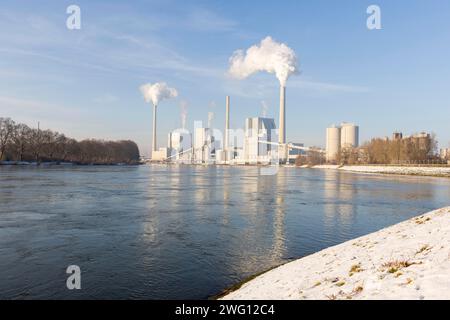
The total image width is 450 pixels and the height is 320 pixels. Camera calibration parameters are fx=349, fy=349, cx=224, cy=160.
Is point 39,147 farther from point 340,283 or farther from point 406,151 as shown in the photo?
point 340,283

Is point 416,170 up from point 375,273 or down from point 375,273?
up

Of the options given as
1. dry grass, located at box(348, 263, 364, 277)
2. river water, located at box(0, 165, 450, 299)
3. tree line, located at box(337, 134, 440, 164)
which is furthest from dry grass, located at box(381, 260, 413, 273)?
tree line, located at box(337, 134, 440, 164)

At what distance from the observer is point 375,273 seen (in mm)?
7020

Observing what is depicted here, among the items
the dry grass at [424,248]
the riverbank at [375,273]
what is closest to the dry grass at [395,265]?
the riverbank at [375,273]

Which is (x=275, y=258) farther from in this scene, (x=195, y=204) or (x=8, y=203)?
(x=8, y=203)

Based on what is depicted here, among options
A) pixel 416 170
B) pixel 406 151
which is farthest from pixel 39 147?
pixel 406 151

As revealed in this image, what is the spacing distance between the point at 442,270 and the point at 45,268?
11049 millimetres

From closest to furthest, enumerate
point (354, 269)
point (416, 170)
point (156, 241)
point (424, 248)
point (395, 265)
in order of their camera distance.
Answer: point (395, 265), point (354, 269), point (424, 248), point (156, 241), point (416, 170)

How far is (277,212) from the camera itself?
24.0 m

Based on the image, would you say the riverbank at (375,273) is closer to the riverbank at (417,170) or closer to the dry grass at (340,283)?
the dry grass at (340,283)

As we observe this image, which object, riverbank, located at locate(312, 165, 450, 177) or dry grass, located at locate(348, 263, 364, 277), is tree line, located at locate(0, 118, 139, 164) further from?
dry grass, located at locate(348, 263, 364, 277)

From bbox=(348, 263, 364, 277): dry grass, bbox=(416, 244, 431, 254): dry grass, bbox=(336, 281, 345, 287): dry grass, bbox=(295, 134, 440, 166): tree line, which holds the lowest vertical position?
bbox=(336, 281, 345, 287): dry grass

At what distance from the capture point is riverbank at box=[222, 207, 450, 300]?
605cm
